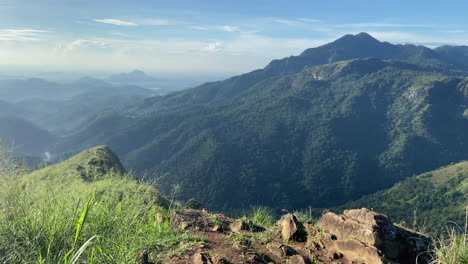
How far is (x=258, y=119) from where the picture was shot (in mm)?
190750

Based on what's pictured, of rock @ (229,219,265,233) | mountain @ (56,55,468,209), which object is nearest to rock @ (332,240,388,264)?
rock @ (229,219,265,233)

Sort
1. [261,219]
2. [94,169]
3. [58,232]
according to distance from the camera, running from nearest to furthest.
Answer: [58,232]
[94,169]
[261,219]

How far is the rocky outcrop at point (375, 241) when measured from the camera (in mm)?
4660

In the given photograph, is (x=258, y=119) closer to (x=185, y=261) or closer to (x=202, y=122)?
(x=202, y=122)

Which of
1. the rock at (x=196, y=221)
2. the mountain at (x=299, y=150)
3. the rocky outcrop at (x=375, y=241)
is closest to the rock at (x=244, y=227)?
the rock at (x=196, y=221)

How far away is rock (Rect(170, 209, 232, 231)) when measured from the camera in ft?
19.0

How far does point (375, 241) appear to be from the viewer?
15.6ft

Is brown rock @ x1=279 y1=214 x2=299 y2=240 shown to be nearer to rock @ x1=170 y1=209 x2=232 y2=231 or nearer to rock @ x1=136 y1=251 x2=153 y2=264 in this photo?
rock @ x1=170 y1=209 x2=232 y2=231

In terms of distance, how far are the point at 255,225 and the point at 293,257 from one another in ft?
5.93

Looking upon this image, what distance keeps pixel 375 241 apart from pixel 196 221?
3376 millimetres

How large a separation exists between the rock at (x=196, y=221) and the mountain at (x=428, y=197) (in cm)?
9076

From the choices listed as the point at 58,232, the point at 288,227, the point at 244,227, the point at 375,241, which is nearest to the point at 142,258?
the point at 58,232

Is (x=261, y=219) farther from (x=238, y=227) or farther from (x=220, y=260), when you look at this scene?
(x=220, y=260)

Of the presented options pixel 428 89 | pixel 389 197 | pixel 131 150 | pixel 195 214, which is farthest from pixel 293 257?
Answer: pixel 428 89
